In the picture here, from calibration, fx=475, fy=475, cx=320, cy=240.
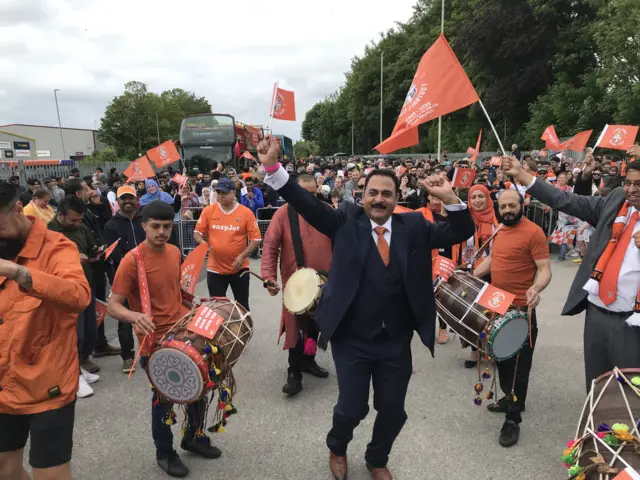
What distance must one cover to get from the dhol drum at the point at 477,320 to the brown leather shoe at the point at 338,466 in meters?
1.29

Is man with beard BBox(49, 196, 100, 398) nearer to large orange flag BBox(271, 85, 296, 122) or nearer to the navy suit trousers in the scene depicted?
the navy suit trousers

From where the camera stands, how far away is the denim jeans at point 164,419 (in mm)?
3193

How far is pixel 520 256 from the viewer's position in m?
3.86

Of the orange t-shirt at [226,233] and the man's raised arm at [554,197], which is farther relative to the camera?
the orange t-shirt at [226,233]

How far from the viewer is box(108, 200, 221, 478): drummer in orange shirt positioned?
10.6ft

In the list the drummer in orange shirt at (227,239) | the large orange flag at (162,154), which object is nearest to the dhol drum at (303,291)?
the drummer in orange shirt at (227,239)

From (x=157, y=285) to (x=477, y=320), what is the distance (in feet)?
7.76

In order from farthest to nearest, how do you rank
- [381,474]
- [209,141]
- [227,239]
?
1. [209,141]
2. [227,239]
3. [381,474]

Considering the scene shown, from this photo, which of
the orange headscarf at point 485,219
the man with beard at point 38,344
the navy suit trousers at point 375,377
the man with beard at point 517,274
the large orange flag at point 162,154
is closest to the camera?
the man with beard at point 38,344

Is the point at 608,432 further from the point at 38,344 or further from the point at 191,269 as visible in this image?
the point at 191,269

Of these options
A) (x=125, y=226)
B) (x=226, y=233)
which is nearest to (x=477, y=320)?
(x=226, y=233)

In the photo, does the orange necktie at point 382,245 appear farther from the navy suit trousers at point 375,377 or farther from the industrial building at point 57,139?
the industrial building at point 57,139

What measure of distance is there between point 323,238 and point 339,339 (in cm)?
169

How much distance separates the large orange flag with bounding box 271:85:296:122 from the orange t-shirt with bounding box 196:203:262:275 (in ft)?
5.93
